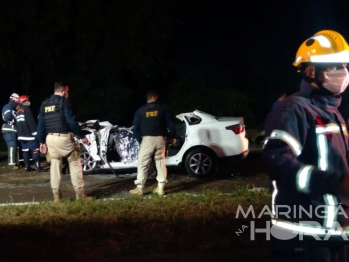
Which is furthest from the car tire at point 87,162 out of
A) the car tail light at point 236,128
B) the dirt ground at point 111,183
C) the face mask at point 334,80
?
the face mask at point 334,80

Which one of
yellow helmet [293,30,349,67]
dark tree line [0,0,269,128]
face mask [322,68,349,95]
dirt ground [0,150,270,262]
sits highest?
dark tree line [0,0,269,128]

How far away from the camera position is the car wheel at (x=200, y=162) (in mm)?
10633

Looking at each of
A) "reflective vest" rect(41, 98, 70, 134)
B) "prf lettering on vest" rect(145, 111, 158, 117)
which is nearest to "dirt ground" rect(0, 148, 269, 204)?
"prf lettering on vest" rect(145, 111, 158, 117)

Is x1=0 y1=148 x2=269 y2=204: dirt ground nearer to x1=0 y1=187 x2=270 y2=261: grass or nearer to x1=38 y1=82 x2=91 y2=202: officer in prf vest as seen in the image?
x1=38 y1=82 x2=91 y2=202: officer in prf vest

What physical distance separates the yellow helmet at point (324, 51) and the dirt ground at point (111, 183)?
6.62m

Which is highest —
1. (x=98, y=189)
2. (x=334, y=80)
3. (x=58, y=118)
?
(x=334, y=80)

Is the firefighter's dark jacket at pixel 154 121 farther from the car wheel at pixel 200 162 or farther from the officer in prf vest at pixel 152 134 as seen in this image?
the car wheel at pixel 200 162

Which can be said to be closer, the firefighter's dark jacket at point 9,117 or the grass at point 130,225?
the grass at point 130,225

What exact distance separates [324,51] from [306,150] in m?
0.48

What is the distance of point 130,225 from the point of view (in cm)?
661

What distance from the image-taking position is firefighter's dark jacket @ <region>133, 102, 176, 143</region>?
8.73 m

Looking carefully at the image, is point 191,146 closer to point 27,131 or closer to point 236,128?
point 236,128

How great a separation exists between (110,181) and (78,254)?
4.93 metres

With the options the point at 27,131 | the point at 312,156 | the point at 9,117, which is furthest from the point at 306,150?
the point at 9,117
